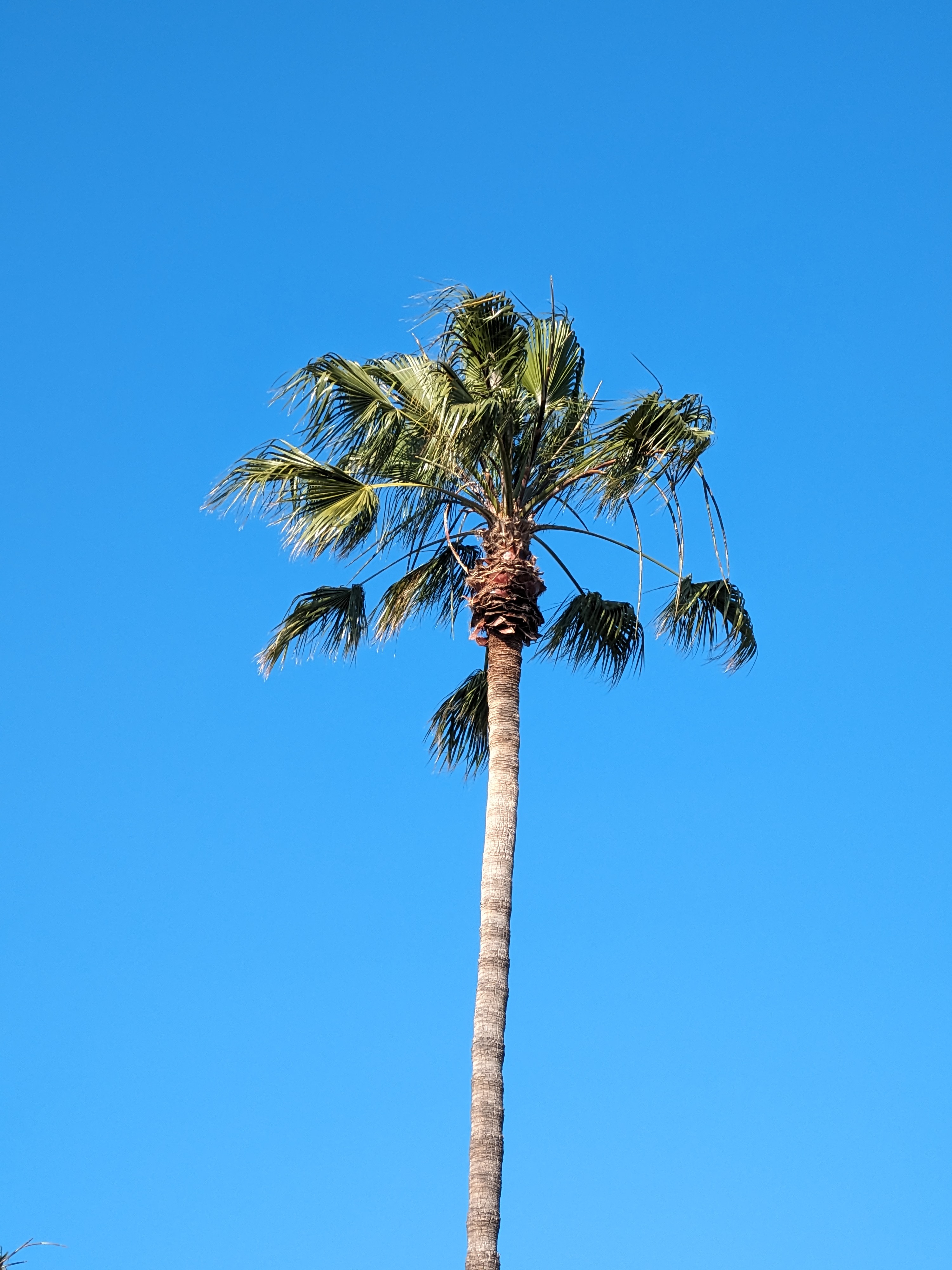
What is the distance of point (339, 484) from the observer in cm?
1439

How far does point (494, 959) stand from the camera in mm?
12703

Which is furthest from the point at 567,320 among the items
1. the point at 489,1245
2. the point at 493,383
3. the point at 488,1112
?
the point at 489,1245

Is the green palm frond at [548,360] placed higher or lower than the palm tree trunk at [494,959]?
higher

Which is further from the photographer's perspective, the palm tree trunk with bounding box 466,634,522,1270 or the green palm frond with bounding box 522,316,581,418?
the green palm frond with bounding box 522,316,581,418

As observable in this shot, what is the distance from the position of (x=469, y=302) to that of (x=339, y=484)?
1.92 metres

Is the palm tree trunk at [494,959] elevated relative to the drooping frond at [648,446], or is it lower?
lower

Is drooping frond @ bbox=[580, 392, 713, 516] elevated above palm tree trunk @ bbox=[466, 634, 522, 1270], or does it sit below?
above

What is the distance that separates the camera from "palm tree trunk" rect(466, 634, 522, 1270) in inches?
463

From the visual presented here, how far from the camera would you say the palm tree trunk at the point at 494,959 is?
11750mm

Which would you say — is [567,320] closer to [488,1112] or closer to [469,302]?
[469,302]

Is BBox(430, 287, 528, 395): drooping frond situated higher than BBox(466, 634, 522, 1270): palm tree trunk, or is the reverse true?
BBox(430, 287, 528, 395): drooping frond

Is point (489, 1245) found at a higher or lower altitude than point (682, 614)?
lower

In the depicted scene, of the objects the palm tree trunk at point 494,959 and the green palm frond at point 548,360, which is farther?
the green palm frond at point 548,360

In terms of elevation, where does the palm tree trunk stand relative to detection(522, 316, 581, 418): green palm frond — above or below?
below
